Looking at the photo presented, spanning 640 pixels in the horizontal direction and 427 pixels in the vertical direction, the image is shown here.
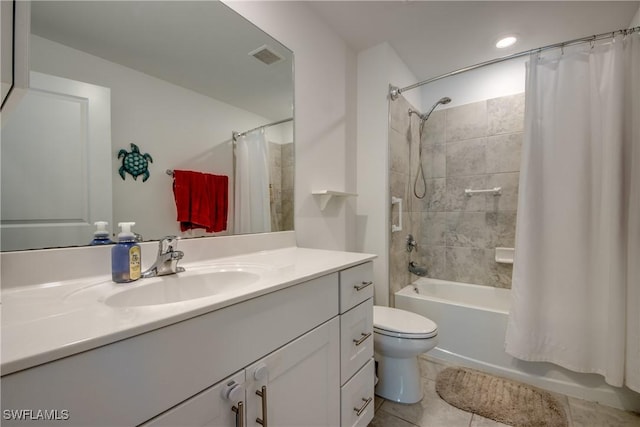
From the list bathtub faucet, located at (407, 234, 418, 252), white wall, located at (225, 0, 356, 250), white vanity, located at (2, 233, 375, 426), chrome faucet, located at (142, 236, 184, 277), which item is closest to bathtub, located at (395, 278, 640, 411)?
bathtub faucet, located at (407, 234, 418, 252)

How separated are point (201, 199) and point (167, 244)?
261 mm

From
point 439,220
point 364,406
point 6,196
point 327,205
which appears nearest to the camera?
point 6,196

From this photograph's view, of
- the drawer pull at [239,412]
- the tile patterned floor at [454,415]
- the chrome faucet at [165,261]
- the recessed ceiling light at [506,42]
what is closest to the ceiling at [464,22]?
the recessed ceiling light at [506,42]

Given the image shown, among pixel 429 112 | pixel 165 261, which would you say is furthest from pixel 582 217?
pixel 165 261

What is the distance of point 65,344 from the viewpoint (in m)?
0.37

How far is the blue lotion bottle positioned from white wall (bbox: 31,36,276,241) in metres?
0.13

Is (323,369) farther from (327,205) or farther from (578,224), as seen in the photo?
(578,224)

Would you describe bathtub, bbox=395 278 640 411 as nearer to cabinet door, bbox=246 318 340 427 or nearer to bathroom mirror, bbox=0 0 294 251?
cabinet door, bbox=246 318 340 427

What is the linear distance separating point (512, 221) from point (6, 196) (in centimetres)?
290

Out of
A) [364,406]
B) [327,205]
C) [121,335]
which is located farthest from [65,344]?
[327,205]

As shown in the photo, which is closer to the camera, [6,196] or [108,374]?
[108,374]

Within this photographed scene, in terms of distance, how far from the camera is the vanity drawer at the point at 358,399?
993 mm

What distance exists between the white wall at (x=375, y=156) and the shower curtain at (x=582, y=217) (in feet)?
2.76

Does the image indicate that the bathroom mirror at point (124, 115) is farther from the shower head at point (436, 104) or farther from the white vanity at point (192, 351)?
the shower head at point (436, 104)
